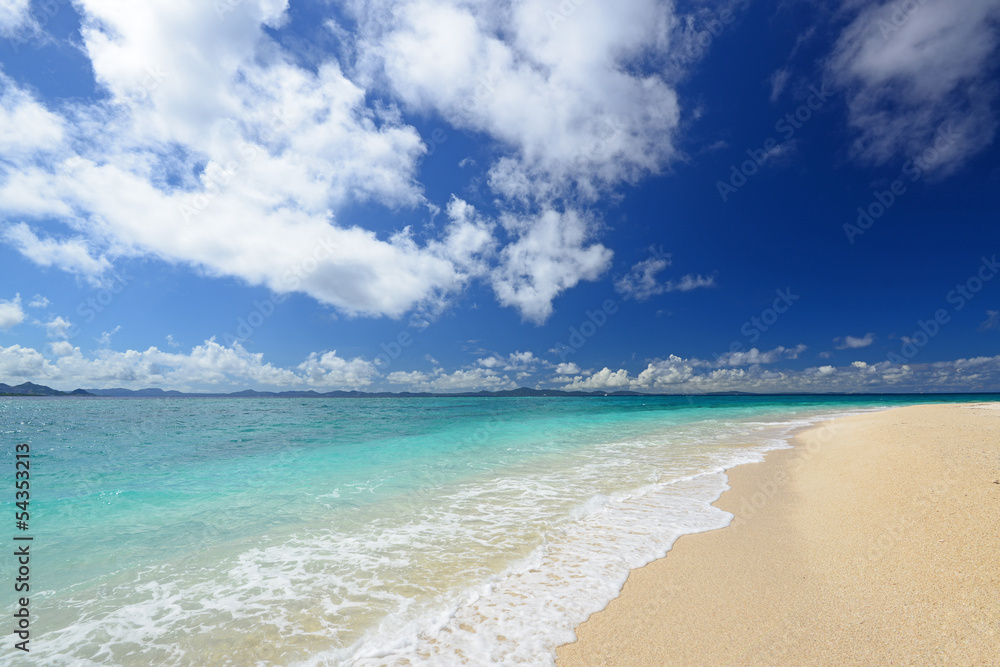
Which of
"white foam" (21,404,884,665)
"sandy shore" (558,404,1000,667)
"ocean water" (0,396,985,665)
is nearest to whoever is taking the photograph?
"sandy shore" (558,404,1000,667)

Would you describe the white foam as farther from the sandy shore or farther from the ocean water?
the sandy shore

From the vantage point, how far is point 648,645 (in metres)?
3.89

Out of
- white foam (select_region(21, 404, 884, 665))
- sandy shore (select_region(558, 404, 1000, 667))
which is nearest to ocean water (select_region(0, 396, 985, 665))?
white foam (select_region(21, 404, 884, 665))

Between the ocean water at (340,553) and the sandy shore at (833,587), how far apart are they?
579mm

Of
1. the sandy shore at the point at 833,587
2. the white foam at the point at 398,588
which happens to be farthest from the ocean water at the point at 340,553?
the sandy shore at the point at 833,587

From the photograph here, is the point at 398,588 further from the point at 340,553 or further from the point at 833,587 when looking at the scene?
the point at 833,587

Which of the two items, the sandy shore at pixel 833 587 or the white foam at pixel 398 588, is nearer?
the sandy shore at pixel 833 587

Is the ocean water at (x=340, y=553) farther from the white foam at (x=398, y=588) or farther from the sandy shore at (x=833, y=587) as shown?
the sandy shore at (x=833, y=587)

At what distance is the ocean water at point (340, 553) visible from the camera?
424 centimetres

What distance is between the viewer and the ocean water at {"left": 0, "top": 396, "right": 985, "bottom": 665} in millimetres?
4242

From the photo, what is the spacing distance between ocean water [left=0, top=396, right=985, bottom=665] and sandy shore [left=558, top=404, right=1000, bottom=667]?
0.58m

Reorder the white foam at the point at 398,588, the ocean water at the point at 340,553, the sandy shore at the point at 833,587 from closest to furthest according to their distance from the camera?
the sandy shore at the point at 833,587, the white foam at the point at 398,588, the ocean water at the point at 340,553

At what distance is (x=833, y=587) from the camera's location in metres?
4.72

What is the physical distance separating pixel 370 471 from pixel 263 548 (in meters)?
6.35
